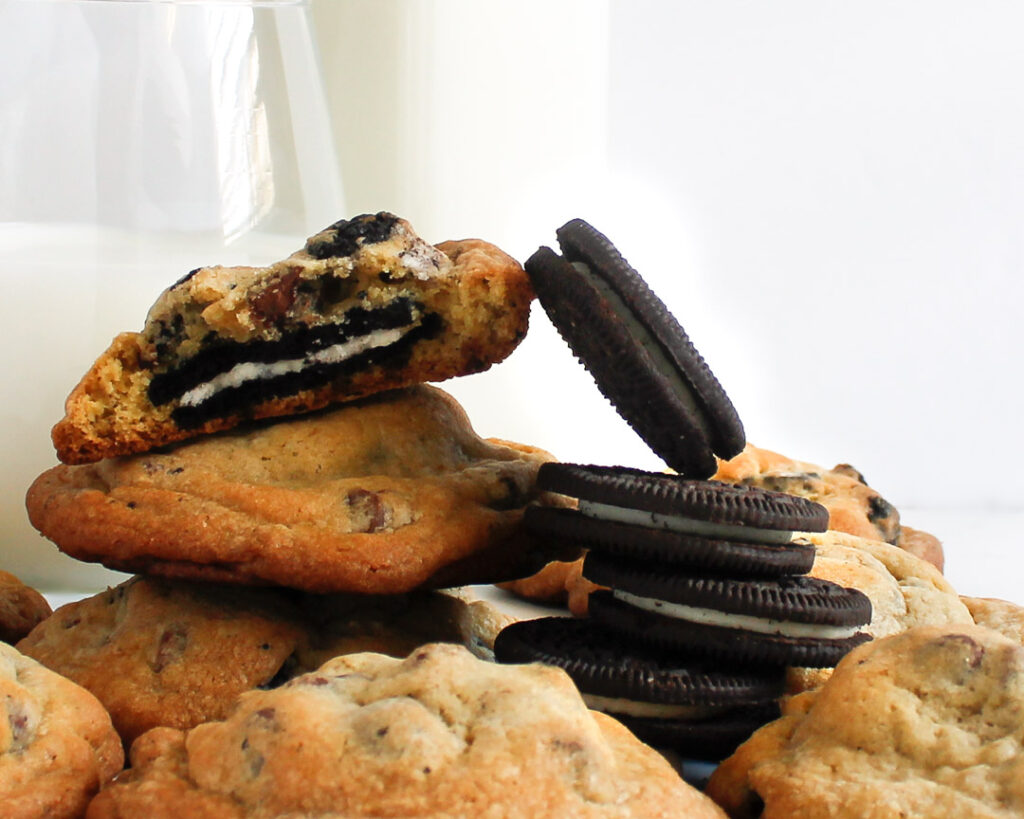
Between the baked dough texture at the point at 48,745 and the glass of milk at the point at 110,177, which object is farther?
the glass of milk at the point at 110,177

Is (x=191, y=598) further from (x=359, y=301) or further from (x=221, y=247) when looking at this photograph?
(x=221, y=247)

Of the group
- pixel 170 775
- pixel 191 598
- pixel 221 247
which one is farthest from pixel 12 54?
pixel 170 775

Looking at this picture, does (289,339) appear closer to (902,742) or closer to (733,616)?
(733,616)

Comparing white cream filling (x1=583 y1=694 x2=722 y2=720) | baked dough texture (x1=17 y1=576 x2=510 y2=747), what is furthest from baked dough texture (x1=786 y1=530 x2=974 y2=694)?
baked dough texture (x1=17 y1=576 x2=510 y2=747)

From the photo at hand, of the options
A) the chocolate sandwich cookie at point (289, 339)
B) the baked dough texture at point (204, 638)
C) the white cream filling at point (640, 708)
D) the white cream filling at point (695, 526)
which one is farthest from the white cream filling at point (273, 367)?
the white cream filling at point (640, 708)

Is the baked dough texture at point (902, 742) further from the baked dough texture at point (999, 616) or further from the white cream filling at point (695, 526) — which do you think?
the baked dough texture at point (999, 616)
